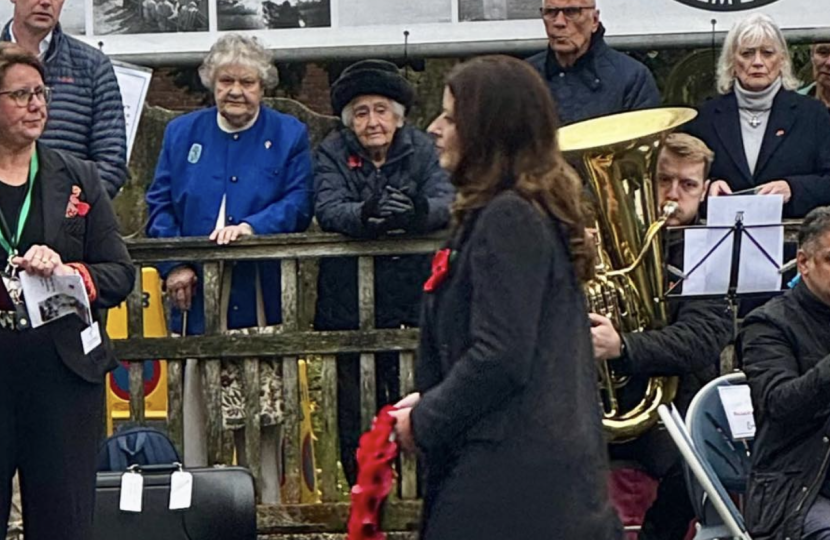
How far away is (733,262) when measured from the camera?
25.8 feet

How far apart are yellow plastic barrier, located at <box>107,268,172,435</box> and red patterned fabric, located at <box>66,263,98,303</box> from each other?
2.30 m

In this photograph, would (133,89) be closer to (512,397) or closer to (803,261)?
(803,261)

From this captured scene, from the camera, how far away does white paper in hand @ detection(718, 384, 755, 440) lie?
24.5 ft

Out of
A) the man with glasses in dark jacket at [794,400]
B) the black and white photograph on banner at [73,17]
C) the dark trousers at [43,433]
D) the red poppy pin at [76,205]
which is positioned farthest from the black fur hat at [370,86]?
the dark trousers at [43,433]

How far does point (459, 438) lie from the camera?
4.99 metres

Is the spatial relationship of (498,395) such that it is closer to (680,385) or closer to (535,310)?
(535,310)

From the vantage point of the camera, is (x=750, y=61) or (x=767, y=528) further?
(x=750, y=61)

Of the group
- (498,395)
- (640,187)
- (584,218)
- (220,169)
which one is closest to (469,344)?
(498,395)

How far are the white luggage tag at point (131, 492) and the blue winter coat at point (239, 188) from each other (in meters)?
1.09

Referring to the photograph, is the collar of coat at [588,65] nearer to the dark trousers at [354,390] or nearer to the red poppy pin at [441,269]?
the dark trousers at [354,390]

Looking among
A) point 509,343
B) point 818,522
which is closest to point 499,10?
point 818,522

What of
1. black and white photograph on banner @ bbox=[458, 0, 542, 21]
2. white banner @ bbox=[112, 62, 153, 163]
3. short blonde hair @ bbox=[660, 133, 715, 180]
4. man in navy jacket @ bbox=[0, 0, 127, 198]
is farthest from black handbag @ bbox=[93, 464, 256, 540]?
black and white photograph on banner @ bbox=[458, 0, 542, 21]

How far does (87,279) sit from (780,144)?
327 centimetres

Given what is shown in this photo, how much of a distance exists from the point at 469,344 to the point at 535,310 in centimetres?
18
